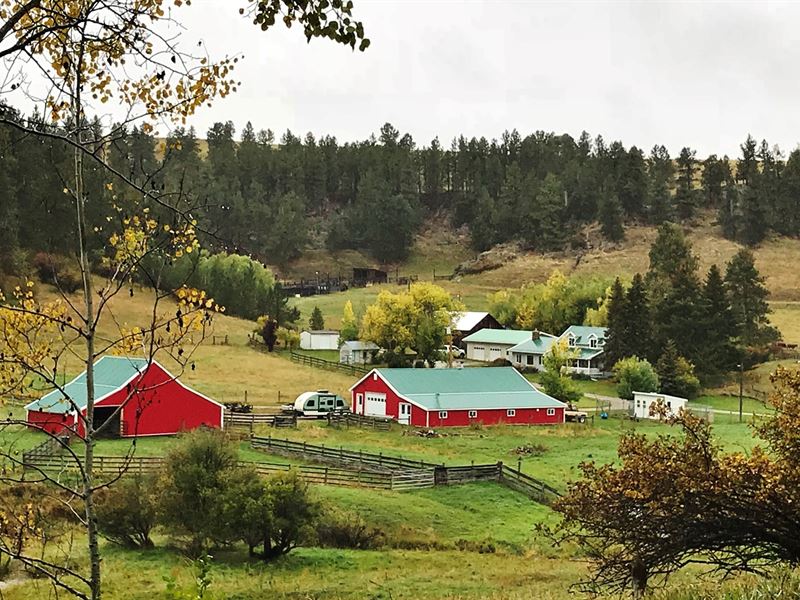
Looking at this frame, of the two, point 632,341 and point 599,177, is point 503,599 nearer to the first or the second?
point 632,341

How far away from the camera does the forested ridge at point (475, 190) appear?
377 feet

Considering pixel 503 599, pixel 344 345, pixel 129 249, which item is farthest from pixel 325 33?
pixel 344 345

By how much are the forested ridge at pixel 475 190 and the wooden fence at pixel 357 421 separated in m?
57.7

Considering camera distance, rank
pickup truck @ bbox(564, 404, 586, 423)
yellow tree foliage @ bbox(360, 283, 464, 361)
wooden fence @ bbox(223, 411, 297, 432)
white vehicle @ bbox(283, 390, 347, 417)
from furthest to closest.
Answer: yellow tree foliage @ bbox(360, 283, 464, 361), pickup truck @ bbox(564, 404, 586, 423), white vehicle @ bbox(283, 390, 347, 417), wooden fence @ bbox(223, 411, 297, 432)

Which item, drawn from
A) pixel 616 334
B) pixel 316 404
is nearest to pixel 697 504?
pixel 316 404

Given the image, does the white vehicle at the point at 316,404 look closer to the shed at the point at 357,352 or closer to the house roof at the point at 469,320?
the shed at the point at 357,352

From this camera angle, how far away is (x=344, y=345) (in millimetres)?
65250

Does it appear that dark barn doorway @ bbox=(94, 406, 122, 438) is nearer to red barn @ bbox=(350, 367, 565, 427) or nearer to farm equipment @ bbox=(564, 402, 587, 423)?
red barn @ bbox=(350, 367, 565, 427)

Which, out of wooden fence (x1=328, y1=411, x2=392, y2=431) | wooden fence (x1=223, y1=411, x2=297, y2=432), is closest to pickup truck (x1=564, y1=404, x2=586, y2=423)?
wooden fence (x1=328, y1=411, x2=392, y2=431)

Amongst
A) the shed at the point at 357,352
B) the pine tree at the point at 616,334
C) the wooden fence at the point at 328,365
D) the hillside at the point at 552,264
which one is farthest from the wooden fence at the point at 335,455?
the hillside at the point at 552,264

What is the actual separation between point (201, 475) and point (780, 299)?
3269 inches

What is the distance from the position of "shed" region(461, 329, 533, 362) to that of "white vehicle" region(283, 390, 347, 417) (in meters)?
28.0

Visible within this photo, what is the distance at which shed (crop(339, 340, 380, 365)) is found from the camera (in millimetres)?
64750

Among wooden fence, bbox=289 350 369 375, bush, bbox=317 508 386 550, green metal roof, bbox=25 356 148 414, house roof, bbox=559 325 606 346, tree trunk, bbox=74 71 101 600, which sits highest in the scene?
tree trunk, bbox=74 71 101 600
